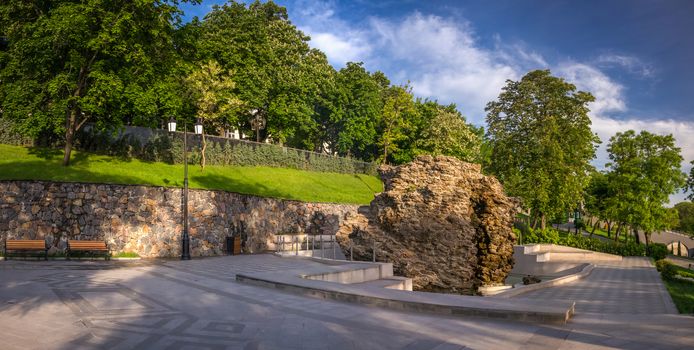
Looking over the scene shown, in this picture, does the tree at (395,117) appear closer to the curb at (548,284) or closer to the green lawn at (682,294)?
the curb at (548,284)

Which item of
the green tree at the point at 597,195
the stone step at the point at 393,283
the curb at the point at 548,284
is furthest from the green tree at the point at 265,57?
the green tree at the point at 597,195

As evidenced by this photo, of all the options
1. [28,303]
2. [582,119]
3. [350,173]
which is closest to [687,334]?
[28,303]

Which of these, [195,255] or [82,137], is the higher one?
[82,137]

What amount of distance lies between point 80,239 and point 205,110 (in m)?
17.7

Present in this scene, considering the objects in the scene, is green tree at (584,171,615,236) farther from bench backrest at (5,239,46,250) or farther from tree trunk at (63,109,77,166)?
bench backrest at (5,239,46,250)

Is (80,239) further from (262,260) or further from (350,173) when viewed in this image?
(350,173)

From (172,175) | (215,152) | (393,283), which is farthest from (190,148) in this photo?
(393,283)

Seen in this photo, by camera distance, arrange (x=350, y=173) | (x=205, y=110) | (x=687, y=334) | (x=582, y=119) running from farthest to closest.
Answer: (x=350, y=173) → (x=582, y=119) → (x=205, y=110) → (x=687, y=334)

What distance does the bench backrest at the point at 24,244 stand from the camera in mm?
19298

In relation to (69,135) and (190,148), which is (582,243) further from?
(69,135)

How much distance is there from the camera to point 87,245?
68.7 ft

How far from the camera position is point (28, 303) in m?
11.0

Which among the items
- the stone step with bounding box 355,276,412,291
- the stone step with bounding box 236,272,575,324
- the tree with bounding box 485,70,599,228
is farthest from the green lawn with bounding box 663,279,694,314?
the tree with bounding box 485,70,599,228

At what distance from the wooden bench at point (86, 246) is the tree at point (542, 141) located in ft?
116
